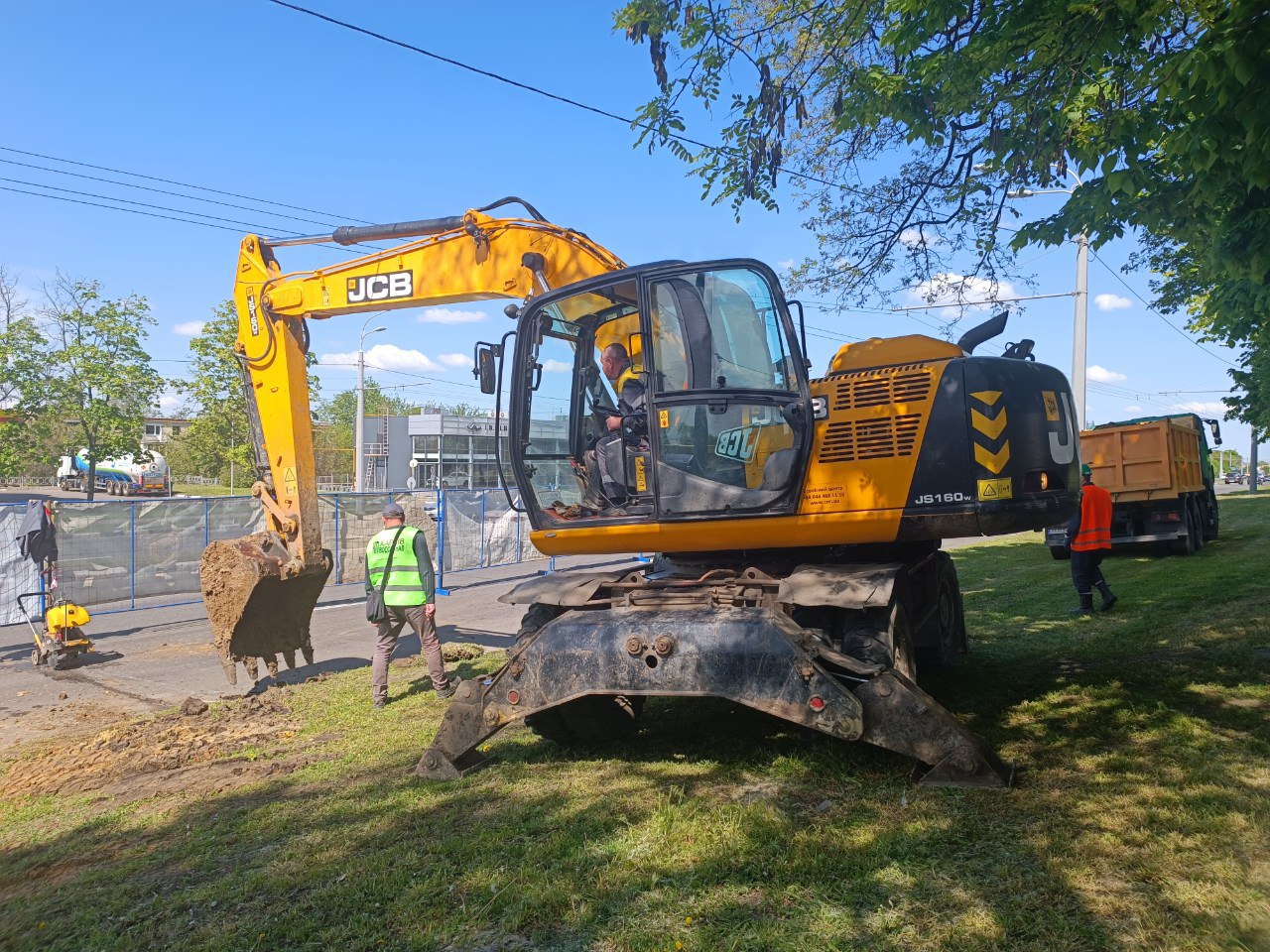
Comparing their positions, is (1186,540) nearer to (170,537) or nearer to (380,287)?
(380,287)

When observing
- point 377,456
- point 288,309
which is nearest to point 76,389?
point 288,309

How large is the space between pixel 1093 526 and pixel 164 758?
378 inches

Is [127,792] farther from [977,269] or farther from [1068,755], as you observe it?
[977,269]

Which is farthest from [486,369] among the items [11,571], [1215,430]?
[1215,430]

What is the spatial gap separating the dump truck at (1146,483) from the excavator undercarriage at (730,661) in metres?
12.1

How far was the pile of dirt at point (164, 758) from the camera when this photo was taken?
5918 millimetres

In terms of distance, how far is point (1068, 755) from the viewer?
5.29 metres

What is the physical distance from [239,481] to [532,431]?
50347mm

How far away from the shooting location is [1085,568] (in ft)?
35.1

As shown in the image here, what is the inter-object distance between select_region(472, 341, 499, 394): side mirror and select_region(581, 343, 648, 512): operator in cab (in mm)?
792

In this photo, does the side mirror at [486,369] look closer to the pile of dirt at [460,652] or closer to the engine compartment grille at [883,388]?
Result: the engine compartment grille at [883,388]

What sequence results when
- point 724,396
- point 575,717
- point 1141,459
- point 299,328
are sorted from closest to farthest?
1. point 724,396
2. point 575,717
3. point 299,328
4. point 1141,459

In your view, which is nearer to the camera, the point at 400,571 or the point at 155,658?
the point at 400,571

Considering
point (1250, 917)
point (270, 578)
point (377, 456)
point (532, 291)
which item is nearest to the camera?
point (1250, 917)
